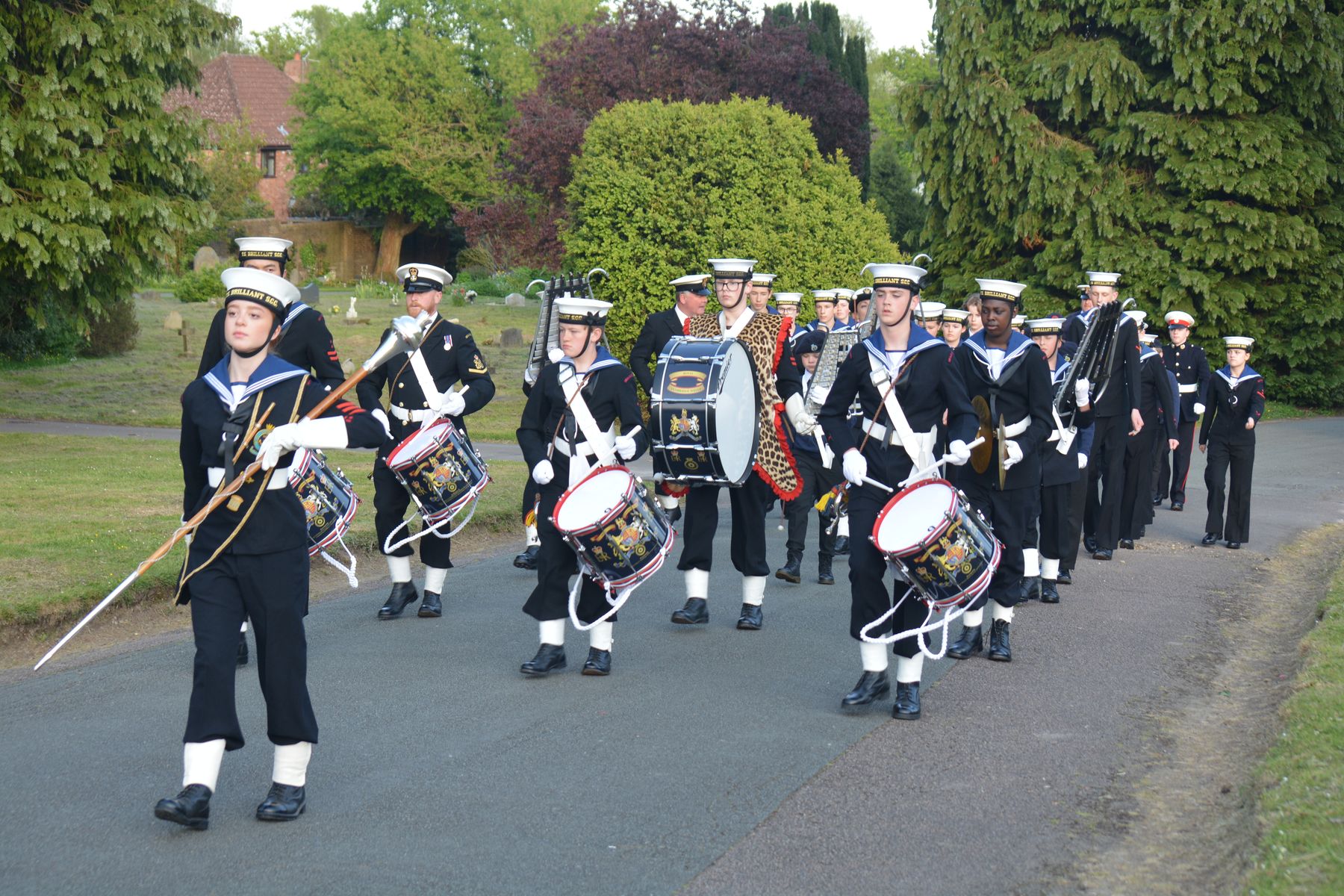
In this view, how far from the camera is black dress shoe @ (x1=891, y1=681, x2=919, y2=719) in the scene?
6977mm

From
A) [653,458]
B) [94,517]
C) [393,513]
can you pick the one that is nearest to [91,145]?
[94,517]

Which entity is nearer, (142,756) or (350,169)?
(142,756)

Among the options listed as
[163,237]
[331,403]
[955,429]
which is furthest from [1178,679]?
[163,237]

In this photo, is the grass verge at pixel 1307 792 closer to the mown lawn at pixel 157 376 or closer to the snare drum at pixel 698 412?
the snare drum at pixel 698 412

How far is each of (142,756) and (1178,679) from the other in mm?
5424

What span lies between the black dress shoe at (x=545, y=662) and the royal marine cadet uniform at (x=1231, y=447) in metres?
7.95

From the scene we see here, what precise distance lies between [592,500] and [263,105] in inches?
2846

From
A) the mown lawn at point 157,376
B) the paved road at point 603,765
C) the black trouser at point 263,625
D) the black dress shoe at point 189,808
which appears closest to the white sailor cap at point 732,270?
the paved road at point 603,765

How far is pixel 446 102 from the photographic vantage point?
59812 millimetres

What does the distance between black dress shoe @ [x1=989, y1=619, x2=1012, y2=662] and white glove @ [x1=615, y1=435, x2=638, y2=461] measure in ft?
8.11

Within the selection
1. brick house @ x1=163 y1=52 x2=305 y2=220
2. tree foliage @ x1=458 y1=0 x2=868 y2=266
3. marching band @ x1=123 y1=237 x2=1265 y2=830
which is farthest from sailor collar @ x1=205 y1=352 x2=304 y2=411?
brick house @ x1=163 y1=52 x2=305 y2=220

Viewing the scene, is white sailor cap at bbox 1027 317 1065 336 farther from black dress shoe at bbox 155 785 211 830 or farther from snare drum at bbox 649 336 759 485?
black dress shoe at bbox 155 785 211 830

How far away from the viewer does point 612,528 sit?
24.1ft

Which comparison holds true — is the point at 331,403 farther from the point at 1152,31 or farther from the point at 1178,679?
the point at 1152,31
